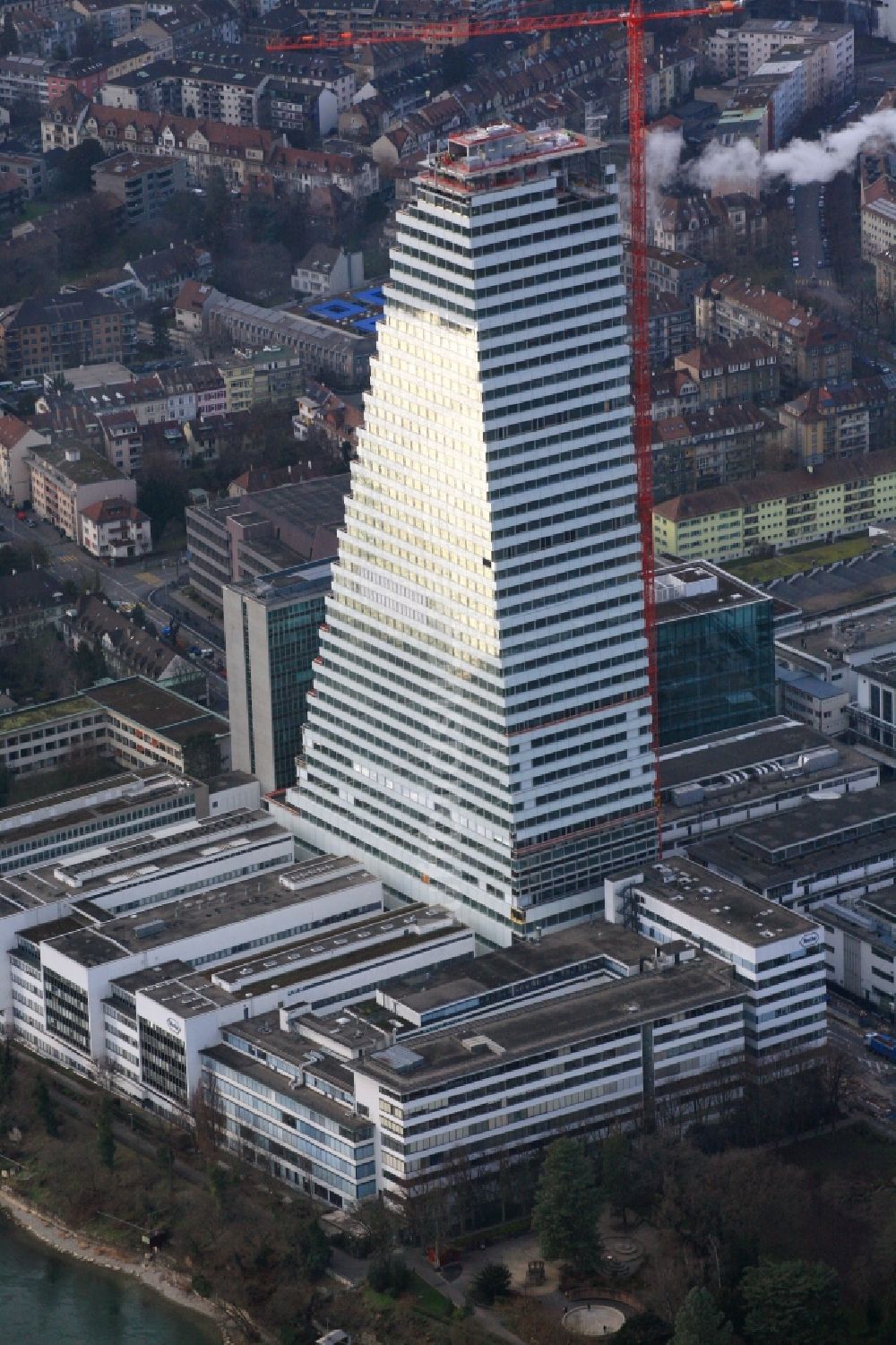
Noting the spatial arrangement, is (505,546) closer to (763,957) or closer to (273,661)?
(763,957)

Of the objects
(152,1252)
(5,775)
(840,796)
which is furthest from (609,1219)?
(5,775)

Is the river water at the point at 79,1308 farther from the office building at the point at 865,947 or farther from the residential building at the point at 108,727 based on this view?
the residential building at the point at 108,727

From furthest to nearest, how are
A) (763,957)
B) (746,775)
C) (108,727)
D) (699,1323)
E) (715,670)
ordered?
(108,727)
(715,670)
(746,775)
(763,957)
(699,1323)

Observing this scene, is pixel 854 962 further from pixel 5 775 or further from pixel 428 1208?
pixel 5 775

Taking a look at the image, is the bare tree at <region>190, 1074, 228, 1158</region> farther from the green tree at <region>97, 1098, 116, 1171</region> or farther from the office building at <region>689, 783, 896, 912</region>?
the office building at <region>689, 783, 896, 912</region>

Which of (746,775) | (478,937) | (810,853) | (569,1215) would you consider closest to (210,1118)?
(478,937)

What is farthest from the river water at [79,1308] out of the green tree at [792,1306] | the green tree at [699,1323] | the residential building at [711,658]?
the residential building at [711,658]
